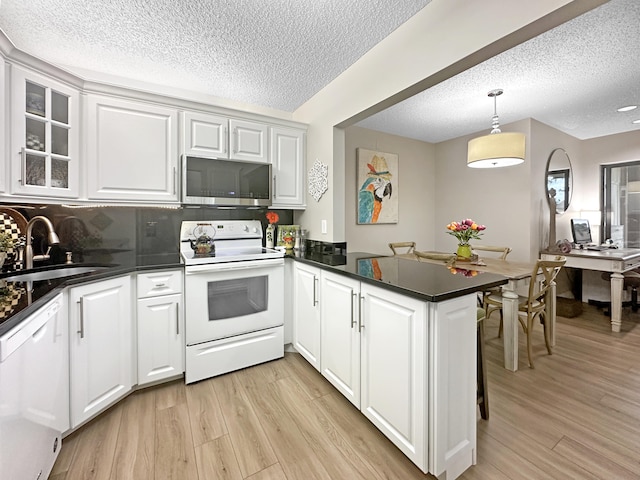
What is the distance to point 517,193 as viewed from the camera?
145 inches

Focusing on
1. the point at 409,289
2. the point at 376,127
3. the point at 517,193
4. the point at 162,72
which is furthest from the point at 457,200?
the point at 162,72

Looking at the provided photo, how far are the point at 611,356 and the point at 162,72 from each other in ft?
15.1

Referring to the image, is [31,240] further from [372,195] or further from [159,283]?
[372,195]

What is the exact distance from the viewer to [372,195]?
401 centimetres

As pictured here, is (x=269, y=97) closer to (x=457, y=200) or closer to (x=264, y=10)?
(x=264, y=10)

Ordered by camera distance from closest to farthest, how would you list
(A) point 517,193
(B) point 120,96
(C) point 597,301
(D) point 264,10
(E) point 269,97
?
1. (D) point 264,10
2. (B) point 120,96
3. (E) point 269,97
4. (A) point 517,193
5. (C) point 597,301

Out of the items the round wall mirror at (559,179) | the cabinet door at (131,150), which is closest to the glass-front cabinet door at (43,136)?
the cabinet door at (131,150)

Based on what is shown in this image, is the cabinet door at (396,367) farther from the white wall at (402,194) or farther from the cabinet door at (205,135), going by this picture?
the white wall at (402,194)

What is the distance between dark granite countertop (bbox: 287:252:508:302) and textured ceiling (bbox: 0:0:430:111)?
1.53 m

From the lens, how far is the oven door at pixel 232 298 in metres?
2.10

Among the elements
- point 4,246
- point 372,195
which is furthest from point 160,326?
point 372,195

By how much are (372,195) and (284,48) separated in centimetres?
236

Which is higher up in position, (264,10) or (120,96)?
(264,10)

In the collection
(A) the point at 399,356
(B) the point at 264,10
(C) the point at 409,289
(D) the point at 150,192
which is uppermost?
(B) the point at 264,10
